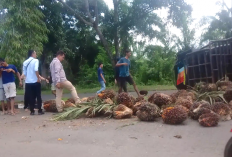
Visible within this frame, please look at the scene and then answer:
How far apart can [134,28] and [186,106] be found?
10795 millimetres

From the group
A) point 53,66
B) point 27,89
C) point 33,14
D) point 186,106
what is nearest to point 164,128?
point 186,106

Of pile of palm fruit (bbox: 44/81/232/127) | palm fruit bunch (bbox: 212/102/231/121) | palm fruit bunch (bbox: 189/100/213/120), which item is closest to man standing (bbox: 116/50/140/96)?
pile of palm fruit (bbox: 44/81/232/127)

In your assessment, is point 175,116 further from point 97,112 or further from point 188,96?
point 97,112

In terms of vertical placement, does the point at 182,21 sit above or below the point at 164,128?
above

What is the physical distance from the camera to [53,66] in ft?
27.6

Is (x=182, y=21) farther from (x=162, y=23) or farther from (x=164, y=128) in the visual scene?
(x=164, y=128)

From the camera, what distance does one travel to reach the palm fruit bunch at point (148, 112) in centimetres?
671

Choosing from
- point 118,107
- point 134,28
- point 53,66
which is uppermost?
Result: point 134,28

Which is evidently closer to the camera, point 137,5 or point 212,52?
point 212,52

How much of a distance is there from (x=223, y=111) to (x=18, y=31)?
9.96 meters

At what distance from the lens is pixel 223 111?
6.46 metres

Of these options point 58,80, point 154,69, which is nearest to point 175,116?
point 58,80

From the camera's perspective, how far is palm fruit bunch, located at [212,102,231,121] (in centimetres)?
644

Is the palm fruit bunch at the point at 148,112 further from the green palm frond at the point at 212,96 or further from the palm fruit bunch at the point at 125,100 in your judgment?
the green palm frond at the point at 212,96
